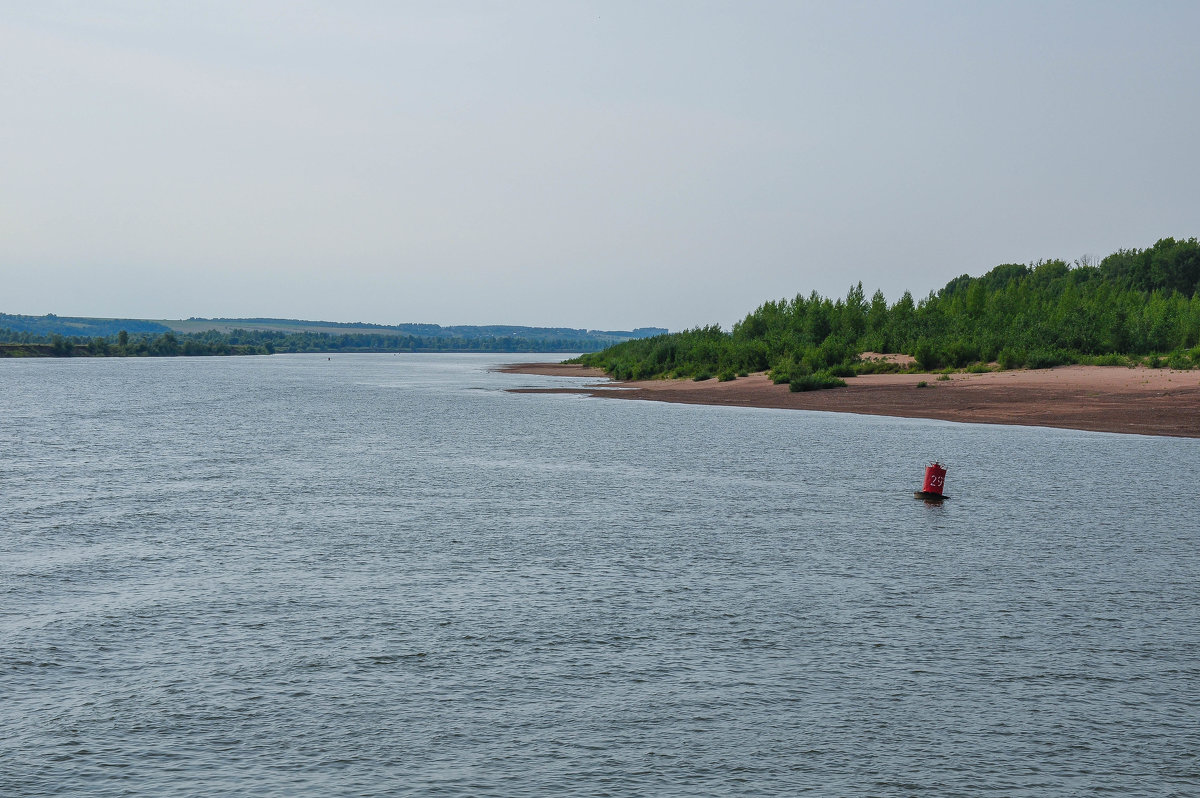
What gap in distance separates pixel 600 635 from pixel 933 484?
573 inches

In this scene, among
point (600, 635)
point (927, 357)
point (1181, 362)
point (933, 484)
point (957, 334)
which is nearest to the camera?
point (600, 635)

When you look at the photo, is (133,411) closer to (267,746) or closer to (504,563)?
(504,563)

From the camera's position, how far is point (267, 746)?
9922 millimetres

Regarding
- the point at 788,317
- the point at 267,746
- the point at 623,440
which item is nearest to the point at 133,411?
the point at 623,440

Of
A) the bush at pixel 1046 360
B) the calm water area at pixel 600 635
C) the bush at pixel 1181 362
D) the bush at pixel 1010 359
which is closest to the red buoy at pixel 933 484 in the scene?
the calm water area at pixel 600 635

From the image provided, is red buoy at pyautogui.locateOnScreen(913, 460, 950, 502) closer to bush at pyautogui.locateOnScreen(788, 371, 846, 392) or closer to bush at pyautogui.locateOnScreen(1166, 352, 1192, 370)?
bush at pyautogui.locateOnScreen(1166, 352, 1192, 370)

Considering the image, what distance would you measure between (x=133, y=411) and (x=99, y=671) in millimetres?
55060

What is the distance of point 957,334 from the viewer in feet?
309

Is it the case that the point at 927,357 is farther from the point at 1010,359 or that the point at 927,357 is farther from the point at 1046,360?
the point at 1046,360

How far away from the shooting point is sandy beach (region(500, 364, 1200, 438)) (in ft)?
158

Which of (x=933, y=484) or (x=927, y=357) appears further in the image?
(x=927, y=357)

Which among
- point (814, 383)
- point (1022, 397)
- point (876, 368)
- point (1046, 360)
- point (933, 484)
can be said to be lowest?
point (933, 484)

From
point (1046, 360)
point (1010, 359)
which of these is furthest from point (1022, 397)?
point (1010, 359)

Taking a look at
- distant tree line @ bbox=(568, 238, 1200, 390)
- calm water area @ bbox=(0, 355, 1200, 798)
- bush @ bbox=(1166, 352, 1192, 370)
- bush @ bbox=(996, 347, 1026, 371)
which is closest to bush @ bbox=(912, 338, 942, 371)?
distant tree line @ bbox=(568, 238, 1200, 390)
